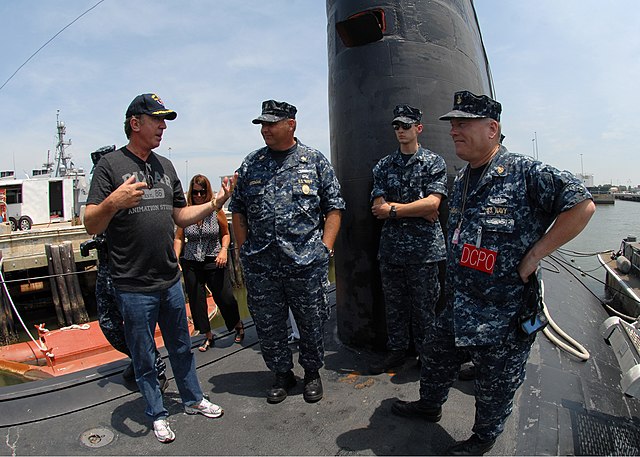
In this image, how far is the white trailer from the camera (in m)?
20.8

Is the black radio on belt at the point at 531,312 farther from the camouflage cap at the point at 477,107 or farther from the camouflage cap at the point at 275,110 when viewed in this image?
the camouflage cap at the point at 275,110

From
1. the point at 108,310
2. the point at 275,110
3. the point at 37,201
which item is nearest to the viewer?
the point at 275,110

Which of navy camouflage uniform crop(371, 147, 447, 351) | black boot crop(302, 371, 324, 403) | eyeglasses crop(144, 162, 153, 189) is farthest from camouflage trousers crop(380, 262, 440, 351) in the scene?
eyeglasses crop(144, 162, 153, 189)

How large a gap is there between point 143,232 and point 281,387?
1.42 meters

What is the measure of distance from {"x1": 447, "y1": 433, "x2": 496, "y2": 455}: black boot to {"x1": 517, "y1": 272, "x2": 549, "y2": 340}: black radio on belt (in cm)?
60

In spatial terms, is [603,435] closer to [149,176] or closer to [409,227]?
[409,227]

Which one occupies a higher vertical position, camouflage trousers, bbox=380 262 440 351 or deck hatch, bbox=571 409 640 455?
camouflage trousers, bbox=380 262 440 351

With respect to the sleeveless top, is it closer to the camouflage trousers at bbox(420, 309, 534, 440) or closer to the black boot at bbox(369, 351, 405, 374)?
the black boot at bbox(369, 351, 405, 374)

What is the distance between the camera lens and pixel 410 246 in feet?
10.4

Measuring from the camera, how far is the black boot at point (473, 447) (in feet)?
7.50

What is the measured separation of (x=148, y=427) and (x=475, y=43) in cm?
421

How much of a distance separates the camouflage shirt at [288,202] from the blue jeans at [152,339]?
61 centimetres

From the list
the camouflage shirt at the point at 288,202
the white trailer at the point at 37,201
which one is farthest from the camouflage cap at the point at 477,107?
the white trailer at the point at 37,201

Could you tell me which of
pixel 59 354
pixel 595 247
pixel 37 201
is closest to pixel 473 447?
pixel 59 354
